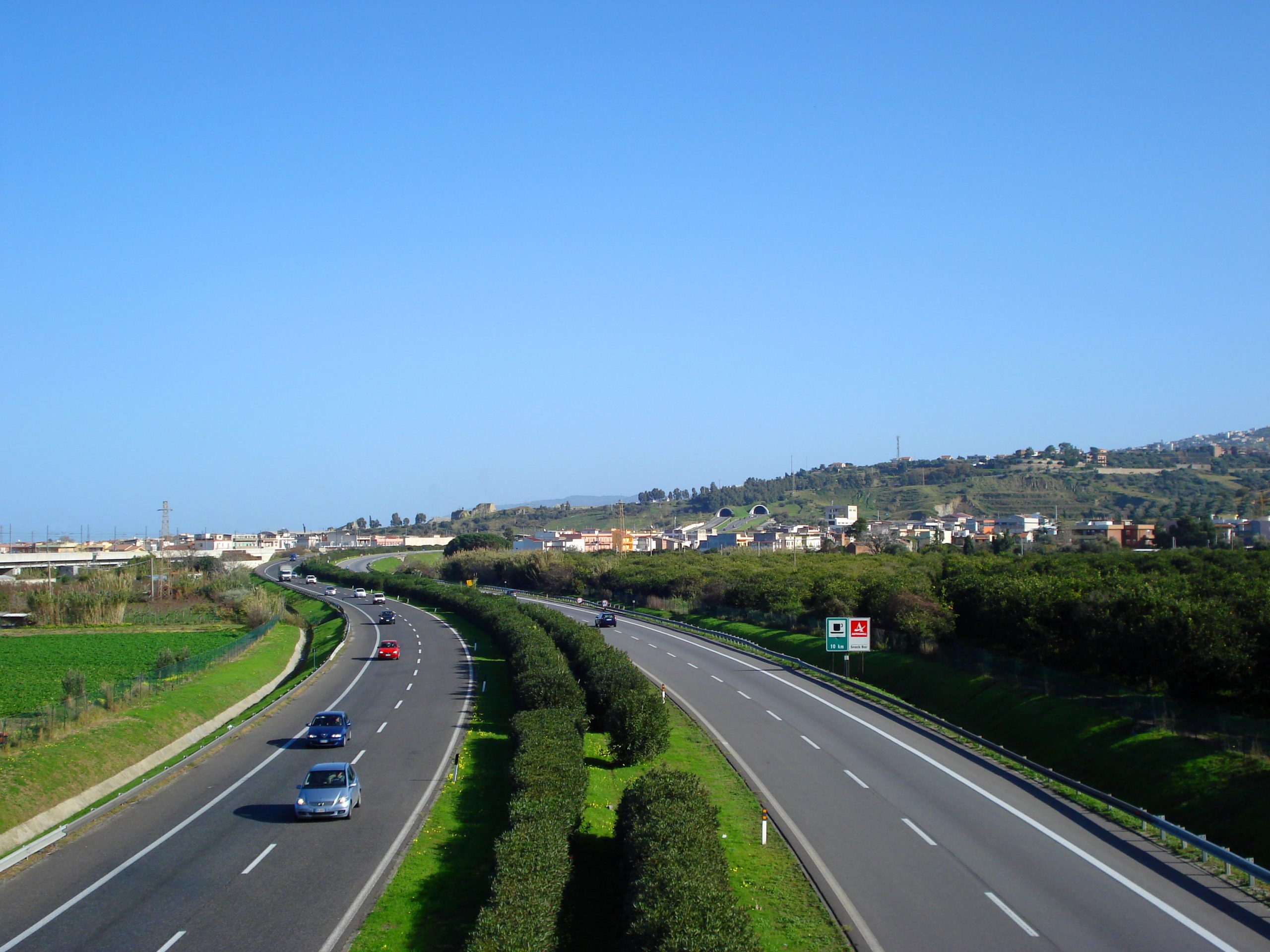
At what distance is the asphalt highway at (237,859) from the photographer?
1527cm

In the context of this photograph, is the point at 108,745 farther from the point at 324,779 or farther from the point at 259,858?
the point at 259,858

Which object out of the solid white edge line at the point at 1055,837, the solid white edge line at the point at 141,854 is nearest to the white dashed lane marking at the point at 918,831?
the solid white edge line at the point at 1055,837

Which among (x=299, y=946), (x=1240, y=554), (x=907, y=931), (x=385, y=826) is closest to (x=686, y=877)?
(x=907, y=931)

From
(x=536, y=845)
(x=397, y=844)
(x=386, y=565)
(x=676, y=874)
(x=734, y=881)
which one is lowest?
(x=397, y=844)

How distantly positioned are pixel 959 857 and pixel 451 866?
971 centimetres

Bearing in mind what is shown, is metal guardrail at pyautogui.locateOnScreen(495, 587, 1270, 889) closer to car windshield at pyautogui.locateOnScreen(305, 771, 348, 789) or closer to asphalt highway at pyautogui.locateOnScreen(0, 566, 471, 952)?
asphalt highway at pyautogui.locateOnScreen(0, 566, 471, 952)

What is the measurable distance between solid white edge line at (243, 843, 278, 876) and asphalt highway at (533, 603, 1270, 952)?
10500 mm

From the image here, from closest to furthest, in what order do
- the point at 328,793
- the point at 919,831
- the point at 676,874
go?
the point at 676,874
the point at 919,831
the point at 328,793

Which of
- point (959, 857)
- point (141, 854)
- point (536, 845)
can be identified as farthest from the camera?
point (141, 854)

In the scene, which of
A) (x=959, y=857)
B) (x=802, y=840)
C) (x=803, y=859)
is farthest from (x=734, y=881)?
(x=959, y=857)

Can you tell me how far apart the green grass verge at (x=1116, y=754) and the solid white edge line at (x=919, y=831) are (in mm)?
4811

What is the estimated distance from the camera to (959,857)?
60.3 feet

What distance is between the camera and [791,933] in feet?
48.7

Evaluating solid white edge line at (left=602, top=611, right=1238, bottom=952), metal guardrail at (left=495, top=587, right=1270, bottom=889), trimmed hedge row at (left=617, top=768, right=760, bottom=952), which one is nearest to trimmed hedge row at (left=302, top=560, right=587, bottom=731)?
solid white edge line at (left=602, top=611, right=1238, bottom=952)
